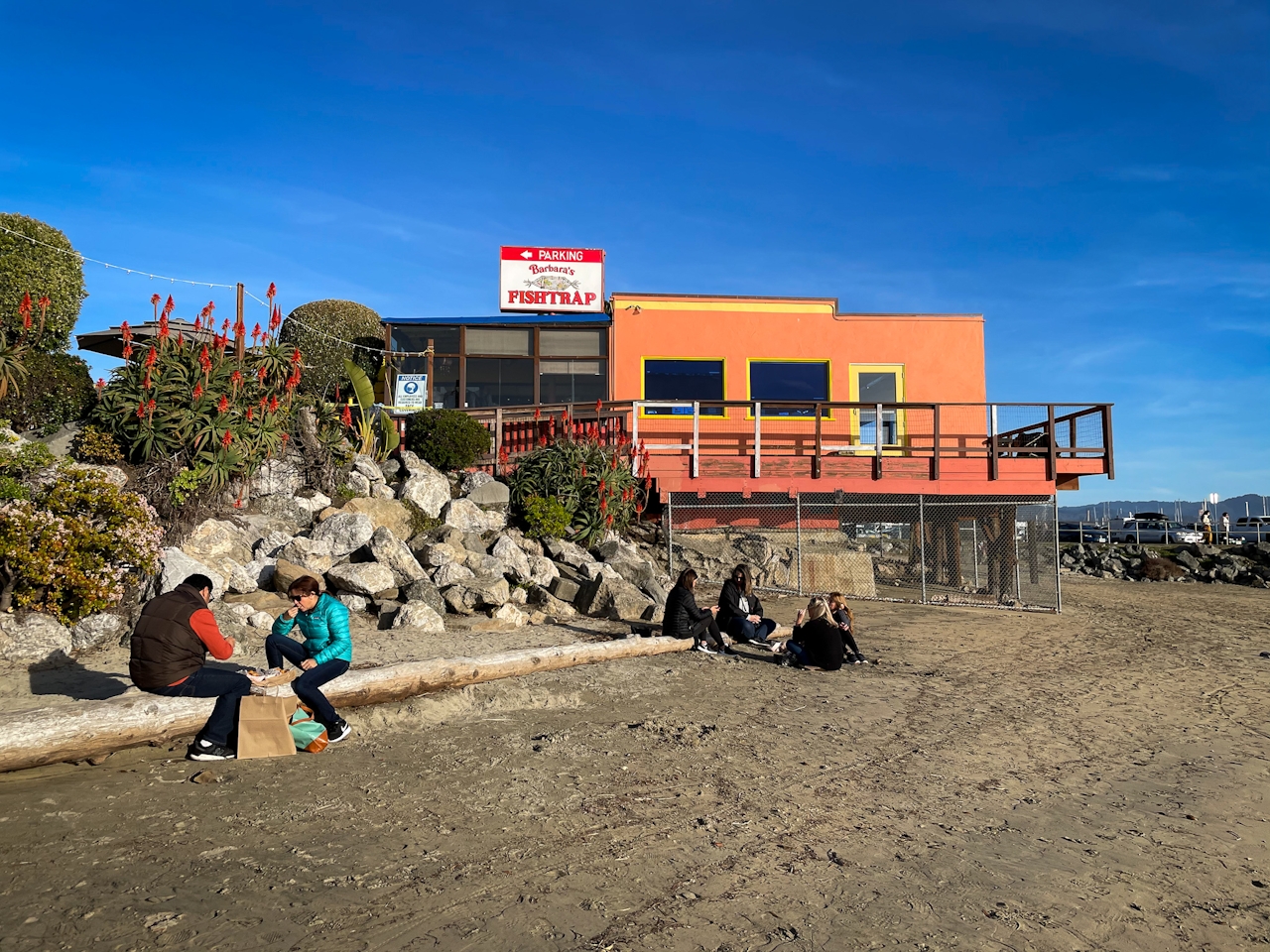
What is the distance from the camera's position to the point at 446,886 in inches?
157

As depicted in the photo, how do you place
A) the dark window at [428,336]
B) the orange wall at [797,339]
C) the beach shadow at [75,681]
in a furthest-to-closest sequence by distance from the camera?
1. the dark window at [428,336]
2. the orange wall at [797,339]
3. the beach shadow at [75,681]

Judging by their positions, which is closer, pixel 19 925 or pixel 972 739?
pixel 19 925

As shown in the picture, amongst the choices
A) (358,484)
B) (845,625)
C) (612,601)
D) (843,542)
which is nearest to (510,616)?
(612,601)

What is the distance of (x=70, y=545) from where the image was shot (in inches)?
320

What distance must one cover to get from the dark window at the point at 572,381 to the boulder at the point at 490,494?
4925 mm

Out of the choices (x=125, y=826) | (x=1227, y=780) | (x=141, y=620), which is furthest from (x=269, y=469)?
(x=1227, y=780)

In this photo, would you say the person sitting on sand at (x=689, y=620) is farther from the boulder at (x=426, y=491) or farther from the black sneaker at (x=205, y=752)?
the black sneaker at (x=205, y=752)

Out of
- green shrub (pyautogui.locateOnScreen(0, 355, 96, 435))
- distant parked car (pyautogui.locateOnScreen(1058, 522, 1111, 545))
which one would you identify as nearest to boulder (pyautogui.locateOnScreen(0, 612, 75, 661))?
green shrub (pyautogui.locateOnScreen(0, 355, 96, 435))

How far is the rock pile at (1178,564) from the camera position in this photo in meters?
25.0

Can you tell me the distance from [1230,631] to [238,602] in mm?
14604

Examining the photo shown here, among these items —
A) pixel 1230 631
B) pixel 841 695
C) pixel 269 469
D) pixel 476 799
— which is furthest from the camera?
pixel 1230 631

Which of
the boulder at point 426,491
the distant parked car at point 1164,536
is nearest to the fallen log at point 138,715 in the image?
the boulder at point 426,491

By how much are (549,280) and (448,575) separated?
1116 cm

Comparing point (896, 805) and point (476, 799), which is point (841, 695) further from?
point (476, 799)
